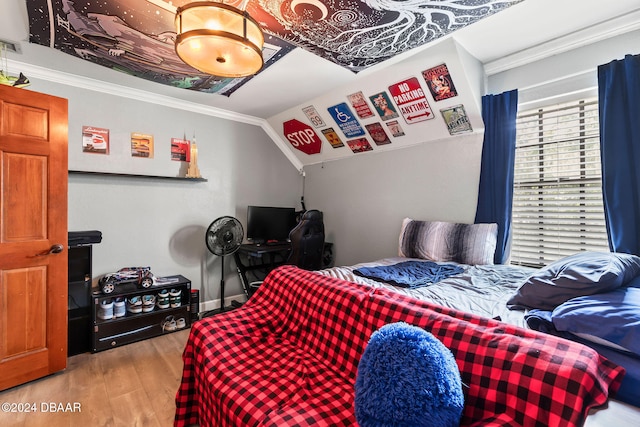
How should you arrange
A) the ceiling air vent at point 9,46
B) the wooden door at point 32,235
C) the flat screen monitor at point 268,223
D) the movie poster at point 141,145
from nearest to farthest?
the wooden door at point 32,235 < the ceiling air vent at point 9,46 < the movie poster at point 141,145 < the flat screen monitor at point 268,223

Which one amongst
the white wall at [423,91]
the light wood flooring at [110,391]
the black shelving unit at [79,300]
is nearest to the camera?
the light wood flooring at [110,391]

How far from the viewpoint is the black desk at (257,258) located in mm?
3200

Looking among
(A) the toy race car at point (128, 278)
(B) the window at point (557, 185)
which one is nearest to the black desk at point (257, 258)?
(A) the toy race car at point (128, 278)

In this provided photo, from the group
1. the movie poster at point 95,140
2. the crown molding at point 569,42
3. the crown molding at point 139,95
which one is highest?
the crown molding at point 569,42

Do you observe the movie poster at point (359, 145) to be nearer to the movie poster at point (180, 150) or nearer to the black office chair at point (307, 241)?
the black office chair at point (307, 241)

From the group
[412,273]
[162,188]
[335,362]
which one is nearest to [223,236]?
[162,188]

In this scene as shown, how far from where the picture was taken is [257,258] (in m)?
3.59

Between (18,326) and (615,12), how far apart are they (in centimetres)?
450

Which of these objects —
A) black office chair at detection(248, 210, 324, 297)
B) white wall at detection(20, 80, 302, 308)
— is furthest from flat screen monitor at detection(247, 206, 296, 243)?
black office chair at detection(248, 210, 324, 297)

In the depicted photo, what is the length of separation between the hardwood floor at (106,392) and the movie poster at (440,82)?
308cm

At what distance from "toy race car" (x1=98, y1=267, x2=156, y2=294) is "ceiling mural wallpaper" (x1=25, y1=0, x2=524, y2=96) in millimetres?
1865

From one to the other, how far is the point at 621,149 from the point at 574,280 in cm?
138

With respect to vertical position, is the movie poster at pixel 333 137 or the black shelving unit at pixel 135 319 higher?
the movie poster at pixel 333 137

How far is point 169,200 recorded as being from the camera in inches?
124
